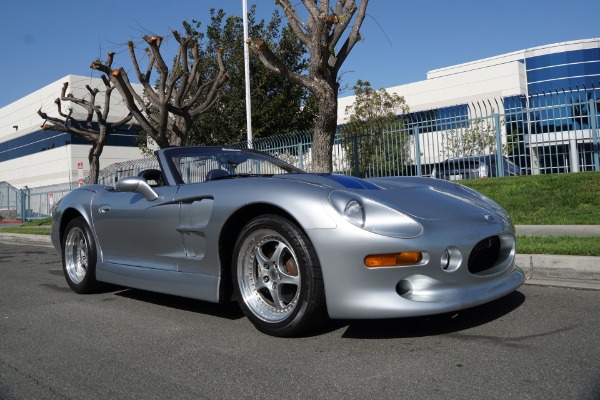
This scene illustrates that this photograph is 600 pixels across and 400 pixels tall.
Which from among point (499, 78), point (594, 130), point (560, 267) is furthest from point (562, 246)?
point (499, 78)

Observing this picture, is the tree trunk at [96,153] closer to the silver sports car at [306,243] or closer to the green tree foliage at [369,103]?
the silver sports car at [306,243]

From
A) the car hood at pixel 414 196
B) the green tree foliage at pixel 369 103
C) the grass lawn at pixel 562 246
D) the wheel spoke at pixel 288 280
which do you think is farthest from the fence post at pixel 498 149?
the green tree foliage at pixel 369 103

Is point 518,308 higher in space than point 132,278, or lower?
lower

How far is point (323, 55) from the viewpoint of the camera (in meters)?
10.4

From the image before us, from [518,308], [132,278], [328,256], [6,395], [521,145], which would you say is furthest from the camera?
[521,145]

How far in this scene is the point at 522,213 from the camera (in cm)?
1044

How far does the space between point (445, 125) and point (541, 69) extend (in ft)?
130

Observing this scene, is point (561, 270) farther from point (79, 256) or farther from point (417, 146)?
point (417, 146)

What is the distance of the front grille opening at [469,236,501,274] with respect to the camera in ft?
11.4

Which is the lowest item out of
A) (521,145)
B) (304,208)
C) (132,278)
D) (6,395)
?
(6,395)

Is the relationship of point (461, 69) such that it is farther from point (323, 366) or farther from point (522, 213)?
point (323, 366)

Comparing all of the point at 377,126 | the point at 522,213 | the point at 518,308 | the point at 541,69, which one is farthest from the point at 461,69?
the point at 518,308

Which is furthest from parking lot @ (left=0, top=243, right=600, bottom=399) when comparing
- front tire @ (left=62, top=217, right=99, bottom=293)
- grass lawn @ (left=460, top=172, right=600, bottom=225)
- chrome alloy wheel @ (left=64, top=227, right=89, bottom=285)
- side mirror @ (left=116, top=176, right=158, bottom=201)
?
grass lawn @ (left=460, top=172, right=600, bottom=225)

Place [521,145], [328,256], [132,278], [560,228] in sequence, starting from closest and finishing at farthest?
[328,256] → [132,278] → [560,228] → [521,145]
